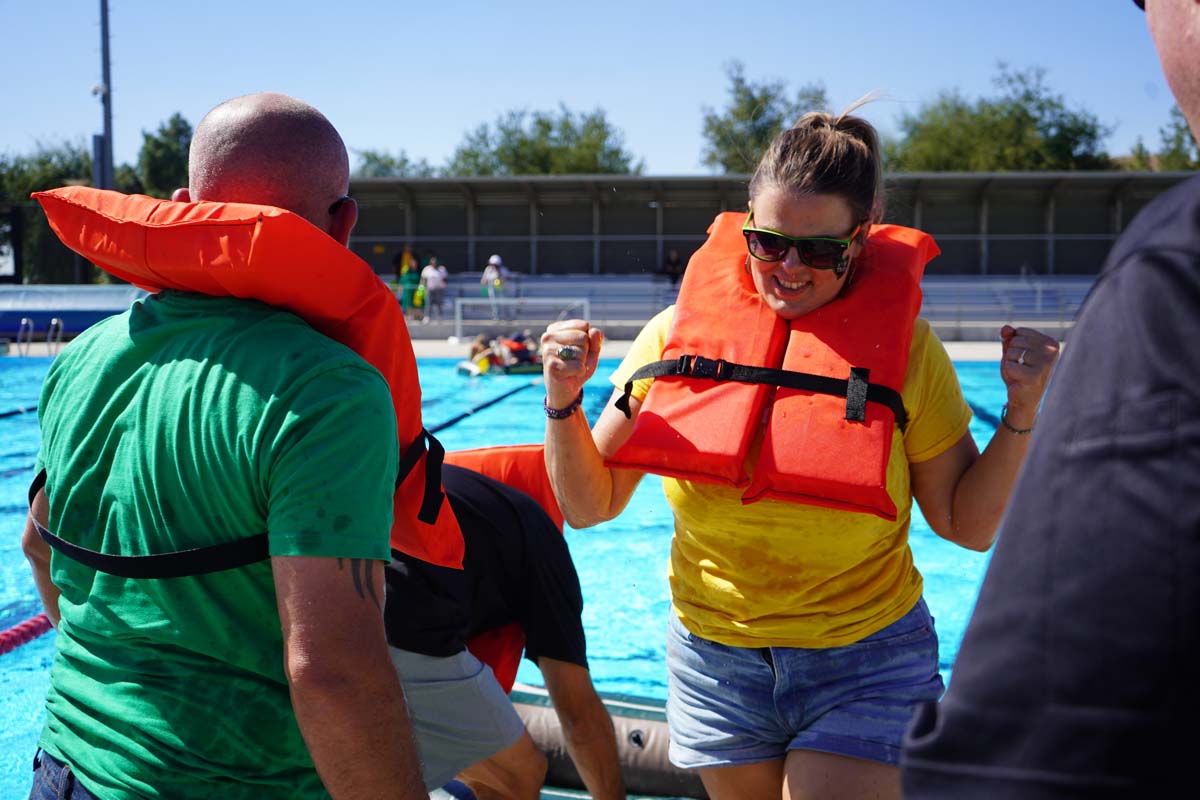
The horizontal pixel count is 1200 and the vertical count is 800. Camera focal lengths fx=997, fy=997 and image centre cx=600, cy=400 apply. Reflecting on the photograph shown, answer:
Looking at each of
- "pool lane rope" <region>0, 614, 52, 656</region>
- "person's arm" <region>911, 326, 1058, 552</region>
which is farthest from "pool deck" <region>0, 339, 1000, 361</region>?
"person's arm" <region>911, 326, 1058, 552</region>

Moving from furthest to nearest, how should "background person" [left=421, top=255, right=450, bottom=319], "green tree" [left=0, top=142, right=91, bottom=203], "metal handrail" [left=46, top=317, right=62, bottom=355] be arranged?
"green tree" [left=0, top=142, right=91, bottom=203] → "background person" [left=421, top=255, right=450, bottom=319] → "metal handrail" [left=46, top=317, right=62, bottom=355]

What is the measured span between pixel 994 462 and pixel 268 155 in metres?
1.60

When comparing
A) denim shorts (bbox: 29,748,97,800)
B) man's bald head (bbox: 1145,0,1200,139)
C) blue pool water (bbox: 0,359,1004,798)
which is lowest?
blue pool water (bbox: 0,359,1004,798)

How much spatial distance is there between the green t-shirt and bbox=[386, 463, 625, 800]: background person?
1117 millimetres

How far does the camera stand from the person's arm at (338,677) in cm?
132

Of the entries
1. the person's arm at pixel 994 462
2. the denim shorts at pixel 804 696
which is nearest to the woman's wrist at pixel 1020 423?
the person's arm at pixel 994 462

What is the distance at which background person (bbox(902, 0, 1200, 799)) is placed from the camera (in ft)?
1.97

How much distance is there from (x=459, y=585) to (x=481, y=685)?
27cm

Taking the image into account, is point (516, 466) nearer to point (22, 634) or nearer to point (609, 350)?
point (22, 634)

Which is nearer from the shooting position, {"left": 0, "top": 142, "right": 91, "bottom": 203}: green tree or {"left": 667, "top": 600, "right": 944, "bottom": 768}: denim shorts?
{"left": 667, "top": 600, "right": 944, "bottom": 768}: denim shorts

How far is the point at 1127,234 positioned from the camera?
668mm

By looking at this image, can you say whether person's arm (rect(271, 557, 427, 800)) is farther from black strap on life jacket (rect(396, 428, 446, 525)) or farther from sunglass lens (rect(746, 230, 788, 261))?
sunglass lens (rect(746, 230, 788, 261))

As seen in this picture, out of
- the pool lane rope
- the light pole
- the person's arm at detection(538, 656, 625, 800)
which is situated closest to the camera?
the person's arm at detection(538, 656, 625, 800)

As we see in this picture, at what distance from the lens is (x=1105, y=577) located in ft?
2.02
